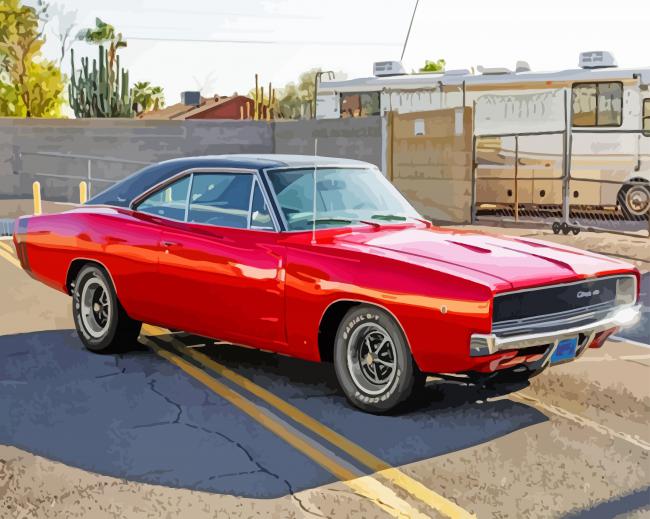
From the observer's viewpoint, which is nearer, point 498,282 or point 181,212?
point 498,282

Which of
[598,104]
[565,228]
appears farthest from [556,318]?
[598,104]

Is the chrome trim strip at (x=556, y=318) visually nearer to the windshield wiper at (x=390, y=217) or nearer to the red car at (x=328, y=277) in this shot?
the red car at (x=328, y=277)

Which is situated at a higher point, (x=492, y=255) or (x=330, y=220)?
(x=330, y=220)

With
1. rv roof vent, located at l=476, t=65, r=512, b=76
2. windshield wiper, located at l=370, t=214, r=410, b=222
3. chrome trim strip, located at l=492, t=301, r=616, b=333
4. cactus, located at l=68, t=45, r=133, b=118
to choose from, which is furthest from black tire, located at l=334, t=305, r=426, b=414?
cactus, located at l=68, t=45, r=133, b=118

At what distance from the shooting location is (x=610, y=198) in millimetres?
20750

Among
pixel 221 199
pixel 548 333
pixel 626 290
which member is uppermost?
pixel 221 199

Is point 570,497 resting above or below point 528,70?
below

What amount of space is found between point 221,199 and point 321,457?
253 centimetres

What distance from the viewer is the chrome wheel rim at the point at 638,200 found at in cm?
2050

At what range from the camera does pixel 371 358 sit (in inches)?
243

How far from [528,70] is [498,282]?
1754cm

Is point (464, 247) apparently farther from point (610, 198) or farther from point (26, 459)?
point (610, 198)

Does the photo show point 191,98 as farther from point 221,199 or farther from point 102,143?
point 221,199

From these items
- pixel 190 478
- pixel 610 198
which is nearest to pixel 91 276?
pixel 190 478
